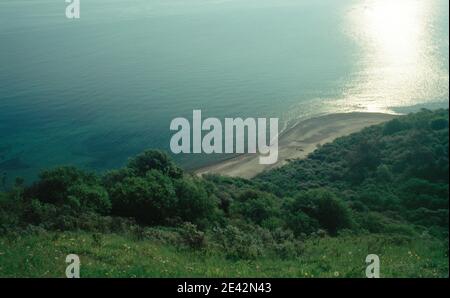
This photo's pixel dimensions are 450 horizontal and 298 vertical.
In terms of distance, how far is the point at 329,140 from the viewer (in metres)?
38.8

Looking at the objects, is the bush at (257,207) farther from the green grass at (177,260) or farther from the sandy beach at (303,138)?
the sandy beach at (303,138)

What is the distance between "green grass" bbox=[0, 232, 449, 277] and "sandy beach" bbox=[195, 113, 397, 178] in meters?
22.7

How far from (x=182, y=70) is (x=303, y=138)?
22.3 meters

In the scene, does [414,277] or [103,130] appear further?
[103,130]

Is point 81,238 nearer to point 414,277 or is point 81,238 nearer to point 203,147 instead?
point 414,277

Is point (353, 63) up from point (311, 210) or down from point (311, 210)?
A: up

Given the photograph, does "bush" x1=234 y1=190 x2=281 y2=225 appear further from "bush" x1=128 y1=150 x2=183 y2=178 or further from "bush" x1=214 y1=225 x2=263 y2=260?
"bush" x1=214 y1=225 x2=263 y2=260

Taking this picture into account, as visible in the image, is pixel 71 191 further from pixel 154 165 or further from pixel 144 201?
pixel 154 165

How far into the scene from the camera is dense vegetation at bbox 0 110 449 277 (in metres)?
9.97

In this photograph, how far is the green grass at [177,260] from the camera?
908 centimetres
